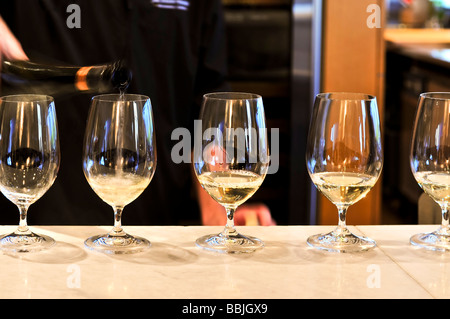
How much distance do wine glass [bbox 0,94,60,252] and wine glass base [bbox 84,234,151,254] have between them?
6cm

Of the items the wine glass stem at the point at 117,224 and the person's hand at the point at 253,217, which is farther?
the person's hand at the point at 253,217

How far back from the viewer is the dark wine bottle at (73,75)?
1124mm

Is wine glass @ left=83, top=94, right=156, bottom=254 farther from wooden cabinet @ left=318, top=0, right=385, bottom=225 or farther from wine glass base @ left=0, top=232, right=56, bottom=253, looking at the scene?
wooden cabinet @ left=318, top=0, right=385, bottom=225

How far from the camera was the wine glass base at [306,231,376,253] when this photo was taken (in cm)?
92

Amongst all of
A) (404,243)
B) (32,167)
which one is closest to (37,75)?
(32,167)

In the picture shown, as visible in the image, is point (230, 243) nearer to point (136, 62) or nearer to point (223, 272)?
point (223, 272)

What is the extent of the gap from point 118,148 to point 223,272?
0.67ft

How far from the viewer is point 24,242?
911 millimetres

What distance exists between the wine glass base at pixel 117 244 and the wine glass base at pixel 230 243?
0.24 ft

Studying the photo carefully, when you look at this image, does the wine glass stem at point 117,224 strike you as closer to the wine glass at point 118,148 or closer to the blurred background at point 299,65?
the wine glass at point 118,148

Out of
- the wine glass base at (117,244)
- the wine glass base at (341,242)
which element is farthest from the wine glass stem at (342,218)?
the wine glass base at (117,244)

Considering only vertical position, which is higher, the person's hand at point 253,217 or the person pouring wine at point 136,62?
the person pouring wine at point 136,62

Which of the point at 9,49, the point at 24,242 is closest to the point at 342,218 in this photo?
the point at 24,242

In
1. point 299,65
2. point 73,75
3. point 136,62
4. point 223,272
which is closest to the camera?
point 223,272
